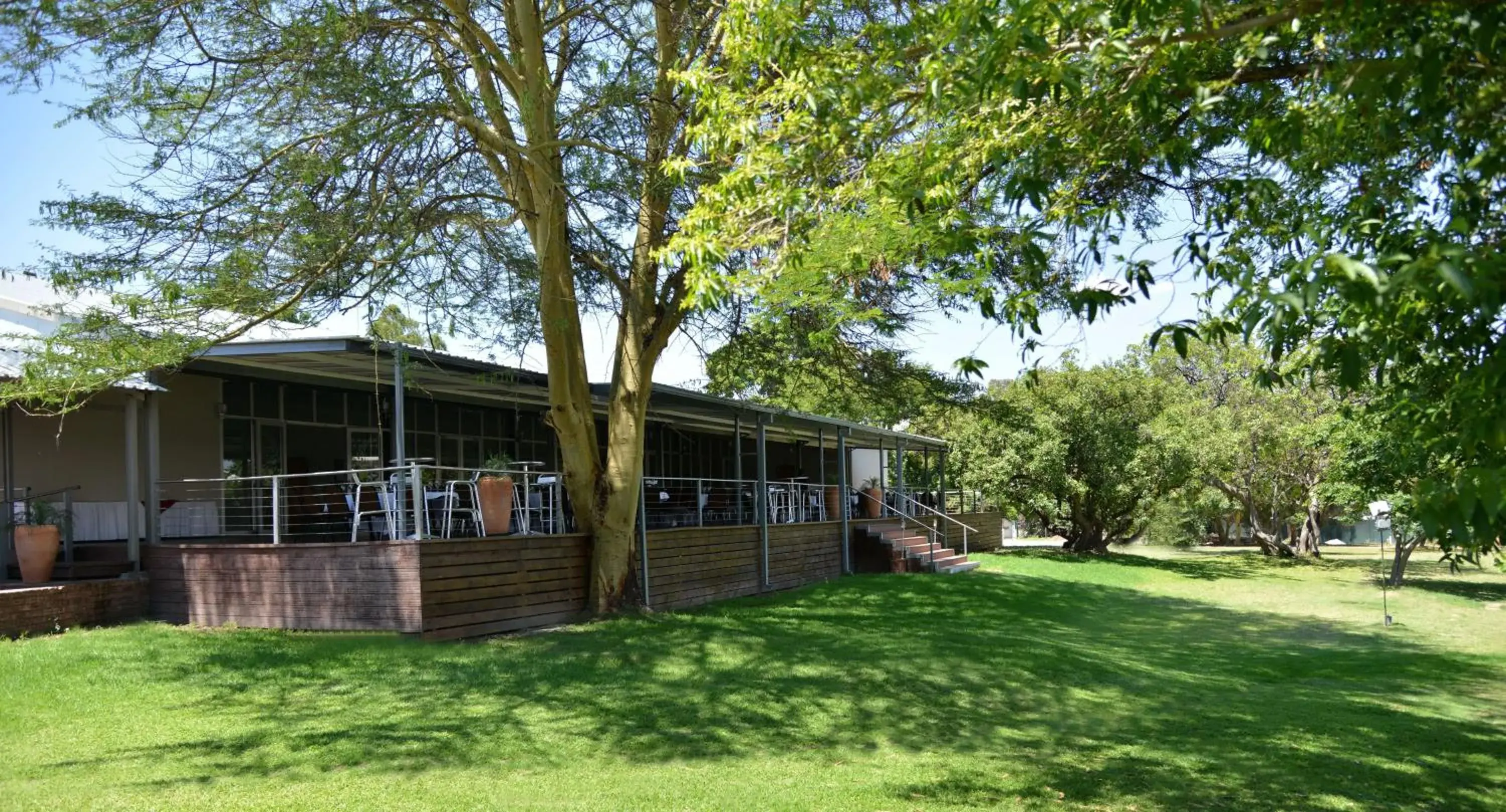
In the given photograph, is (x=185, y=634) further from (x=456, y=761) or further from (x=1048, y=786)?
(x=1048, y=786)

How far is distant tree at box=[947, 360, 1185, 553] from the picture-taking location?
113ft

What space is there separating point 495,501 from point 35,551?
16.8 ft

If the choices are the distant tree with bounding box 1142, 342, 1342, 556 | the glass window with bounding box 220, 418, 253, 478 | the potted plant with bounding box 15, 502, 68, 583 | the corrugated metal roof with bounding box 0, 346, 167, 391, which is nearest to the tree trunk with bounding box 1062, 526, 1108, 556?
the distant tree with bounding box 1142, 342, 1342, 556

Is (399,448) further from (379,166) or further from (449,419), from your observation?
(449,419)

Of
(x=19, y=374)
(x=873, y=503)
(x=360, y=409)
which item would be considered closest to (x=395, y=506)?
(x=19, y=374)

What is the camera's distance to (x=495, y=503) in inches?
544

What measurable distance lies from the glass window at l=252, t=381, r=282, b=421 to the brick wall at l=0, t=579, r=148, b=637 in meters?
3.96

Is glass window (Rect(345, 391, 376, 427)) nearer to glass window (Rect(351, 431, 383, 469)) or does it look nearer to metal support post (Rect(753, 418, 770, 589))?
glass window (Rect(351, 431, 383, 469))

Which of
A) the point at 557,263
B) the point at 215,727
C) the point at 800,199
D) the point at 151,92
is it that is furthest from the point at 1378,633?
the point at 151,92

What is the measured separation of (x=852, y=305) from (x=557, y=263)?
12.5 ft

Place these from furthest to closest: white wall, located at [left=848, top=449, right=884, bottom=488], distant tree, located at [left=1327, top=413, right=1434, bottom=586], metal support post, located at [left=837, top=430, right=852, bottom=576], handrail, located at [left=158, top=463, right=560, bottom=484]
A: white wall, located at [left=848, top=449, right=884, bottom=488] → distant tree, located at [left=1327, top=413, right=1434, bottom=586] → metal support post, located at [left=837, top=430, right=852, bottom=576] → handrail, located at [left=158, top=463, right=560, bottom=484]

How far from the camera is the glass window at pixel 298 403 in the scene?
17.7 meters

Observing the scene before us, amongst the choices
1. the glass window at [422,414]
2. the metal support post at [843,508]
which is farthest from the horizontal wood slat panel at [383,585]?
the metal support post at [843,508]

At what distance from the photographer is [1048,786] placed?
8.26 metres
